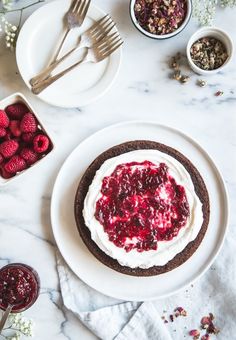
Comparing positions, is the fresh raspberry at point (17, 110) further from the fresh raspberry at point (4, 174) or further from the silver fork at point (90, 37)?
the fresh raspberry at point (4, 174)

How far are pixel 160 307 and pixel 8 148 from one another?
0.96 meters

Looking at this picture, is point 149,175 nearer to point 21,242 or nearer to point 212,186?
point 212,186

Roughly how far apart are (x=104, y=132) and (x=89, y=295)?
709mm

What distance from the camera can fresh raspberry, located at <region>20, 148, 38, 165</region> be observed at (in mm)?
2283

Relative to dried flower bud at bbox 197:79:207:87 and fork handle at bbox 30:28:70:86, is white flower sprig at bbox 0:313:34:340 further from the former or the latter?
dried flower bud at bbox 197:79:207:87

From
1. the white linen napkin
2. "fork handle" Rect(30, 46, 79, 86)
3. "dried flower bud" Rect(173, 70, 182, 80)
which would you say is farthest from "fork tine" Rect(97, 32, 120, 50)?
the white linen napkin

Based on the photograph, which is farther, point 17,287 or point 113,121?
point 113,121

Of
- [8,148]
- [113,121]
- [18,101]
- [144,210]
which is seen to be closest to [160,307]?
[144,210]

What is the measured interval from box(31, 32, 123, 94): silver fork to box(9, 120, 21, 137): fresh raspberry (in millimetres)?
151

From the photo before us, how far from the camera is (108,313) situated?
243cm

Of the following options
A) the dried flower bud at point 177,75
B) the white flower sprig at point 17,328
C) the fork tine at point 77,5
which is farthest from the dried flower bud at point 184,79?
the white flower sprig at point 17,328

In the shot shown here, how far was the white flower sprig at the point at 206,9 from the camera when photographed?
2.44 metres

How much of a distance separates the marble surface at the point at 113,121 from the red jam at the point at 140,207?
29 cm

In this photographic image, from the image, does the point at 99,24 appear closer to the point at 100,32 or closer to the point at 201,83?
the point at 100,32
